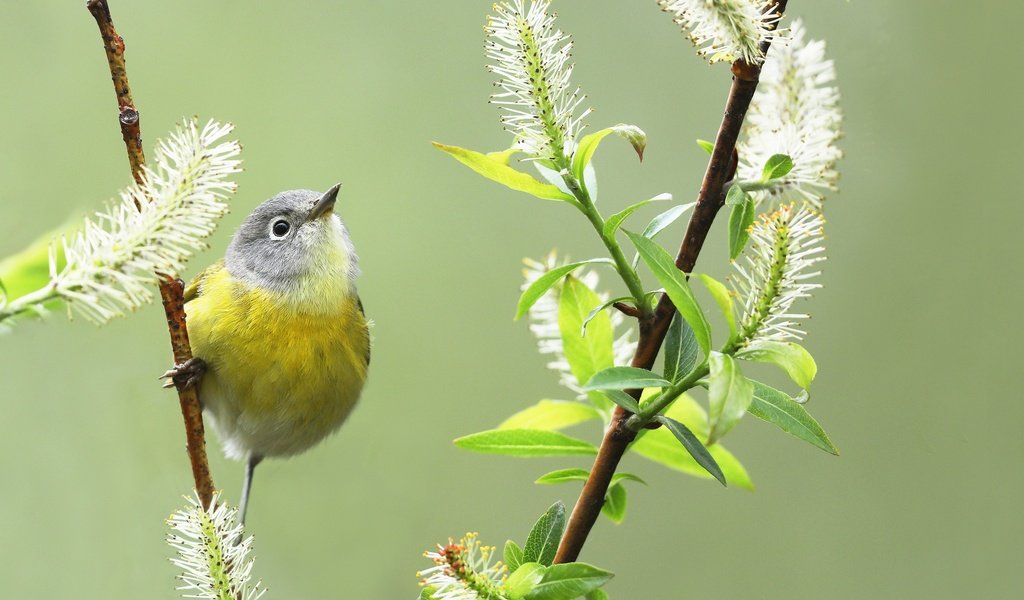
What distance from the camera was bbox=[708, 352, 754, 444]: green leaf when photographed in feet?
3.86

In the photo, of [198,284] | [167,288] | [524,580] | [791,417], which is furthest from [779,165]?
[198,284]

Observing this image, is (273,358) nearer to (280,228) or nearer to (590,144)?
(280,228)

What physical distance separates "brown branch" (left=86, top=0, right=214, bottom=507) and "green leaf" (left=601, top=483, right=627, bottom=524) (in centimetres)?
65

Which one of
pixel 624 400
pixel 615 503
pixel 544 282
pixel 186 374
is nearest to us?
pixel 624 400

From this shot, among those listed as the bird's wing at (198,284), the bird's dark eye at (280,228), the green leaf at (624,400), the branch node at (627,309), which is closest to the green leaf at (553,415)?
the branch node at (627,309)

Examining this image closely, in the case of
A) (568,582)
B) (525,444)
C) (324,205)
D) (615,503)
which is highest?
(324,205)

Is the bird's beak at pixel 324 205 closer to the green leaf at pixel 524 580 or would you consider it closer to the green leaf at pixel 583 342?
the green leaf at pixel 583 342

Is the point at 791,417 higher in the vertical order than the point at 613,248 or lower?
lower

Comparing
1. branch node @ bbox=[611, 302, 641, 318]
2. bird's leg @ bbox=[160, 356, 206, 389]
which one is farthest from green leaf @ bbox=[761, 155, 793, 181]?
bird's leg @ bbox=[160, 356, 206, 389]

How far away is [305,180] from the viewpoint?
5.89m

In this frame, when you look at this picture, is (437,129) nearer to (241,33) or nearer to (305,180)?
(305,180)

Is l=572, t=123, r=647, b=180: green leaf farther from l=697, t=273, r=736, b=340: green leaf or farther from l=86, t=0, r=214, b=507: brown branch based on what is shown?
l=86, t=0, r=214, b=507: brown branch

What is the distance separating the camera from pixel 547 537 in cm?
148

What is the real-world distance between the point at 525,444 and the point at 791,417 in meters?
0.52
